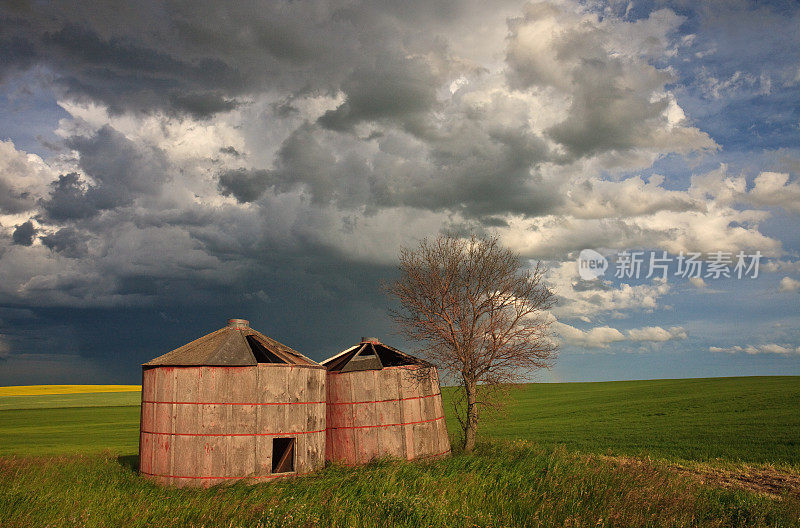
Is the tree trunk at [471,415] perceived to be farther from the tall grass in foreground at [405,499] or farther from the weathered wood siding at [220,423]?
the weathered wood siding at [220,423]

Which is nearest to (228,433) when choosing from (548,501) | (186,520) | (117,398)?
(186,520)

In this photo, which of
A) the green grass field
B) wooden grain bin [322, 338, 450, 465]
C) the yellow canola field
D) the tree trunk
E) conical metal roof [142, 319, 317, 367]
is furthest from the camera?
the yellow canola field

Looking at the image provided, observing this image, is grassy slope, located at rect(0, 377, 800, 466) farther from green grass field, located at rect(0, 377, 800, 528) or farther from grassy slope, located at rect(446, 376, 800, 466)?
green grass field, located at rect(0, 377, 800, 528)

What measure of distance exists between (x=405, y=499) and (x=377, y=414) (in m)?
6.28

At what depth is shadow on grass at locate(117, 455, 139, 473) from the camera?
17562 mm

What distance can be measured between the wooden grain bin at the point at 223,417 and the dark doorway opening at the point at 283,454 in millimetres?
1292

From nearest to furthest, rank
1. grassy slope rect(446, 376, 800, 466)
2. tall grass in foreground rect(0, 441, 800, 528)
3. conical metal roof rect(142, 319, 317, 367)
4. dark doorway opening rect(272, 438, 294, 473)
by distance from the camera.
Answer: tall grass in foreground rect(0, 441, 800, 528) < conical metal roof rect(142, 319, 317, 367) < dark doorway opening rect(272, 438, 294, 473) < grassy slope rect(446, 376, 800, 466)

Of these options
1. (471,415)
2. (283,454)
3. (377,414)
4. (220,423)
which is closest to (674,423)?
(471,415)

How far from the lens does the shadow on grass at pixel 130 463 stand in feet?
57.6

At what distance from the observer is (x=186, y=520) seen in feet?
35.3

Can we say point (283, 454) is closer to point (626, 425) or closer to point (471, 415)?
point (471, 415)

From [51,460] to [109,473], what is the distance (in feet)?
12.9

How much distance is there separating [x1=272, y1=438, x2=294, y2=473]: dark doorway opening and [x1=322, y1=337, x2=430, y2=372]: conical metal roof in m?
3.21

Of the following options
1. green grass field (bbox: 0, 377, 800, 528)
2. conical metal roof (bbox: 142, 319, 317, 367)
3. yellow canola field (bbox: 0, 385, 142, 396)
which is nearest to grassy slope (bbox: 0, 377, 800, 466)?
green grass field (bbox: 0, 377, 800, 528)
